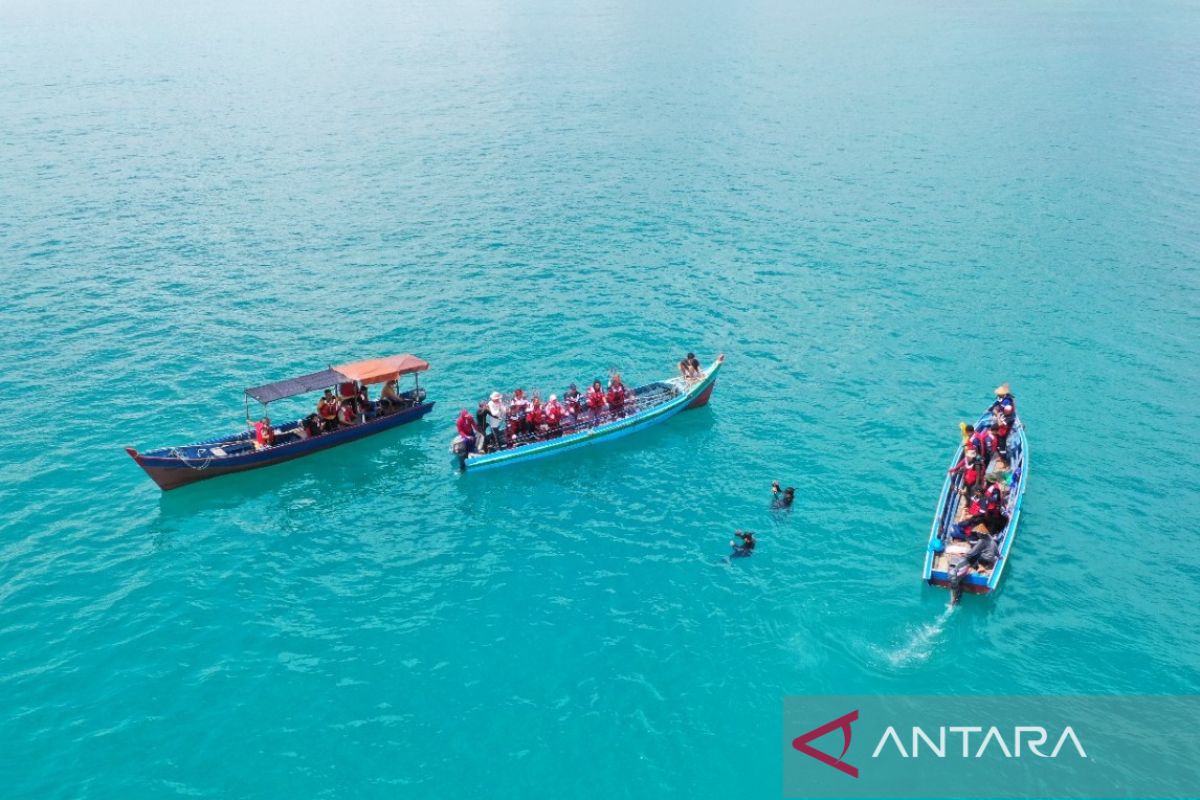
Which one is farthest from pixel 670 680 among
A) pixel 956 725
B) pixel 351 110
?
pixel 351 110

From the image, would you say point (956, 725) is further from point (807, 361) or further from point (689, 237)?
point (689, 237)

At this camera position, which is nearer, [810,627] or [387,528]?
[810,627]

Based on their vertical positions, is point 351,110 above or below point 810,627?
above

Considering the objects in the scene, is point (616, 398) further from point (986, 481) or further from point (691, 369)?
point (986, 481)

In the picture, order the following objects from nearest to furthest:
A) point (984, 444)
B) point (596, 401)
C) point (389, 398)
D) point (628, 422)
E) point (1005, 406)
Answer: point (984, 444), point (1005, 406), point (596, 401), point (628, 422), point (389, 398)

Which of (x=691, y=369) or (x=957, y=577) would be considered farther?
(x=691, y=369)

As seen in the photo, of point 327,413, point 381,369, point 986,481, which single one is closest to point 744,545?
point 986,481
